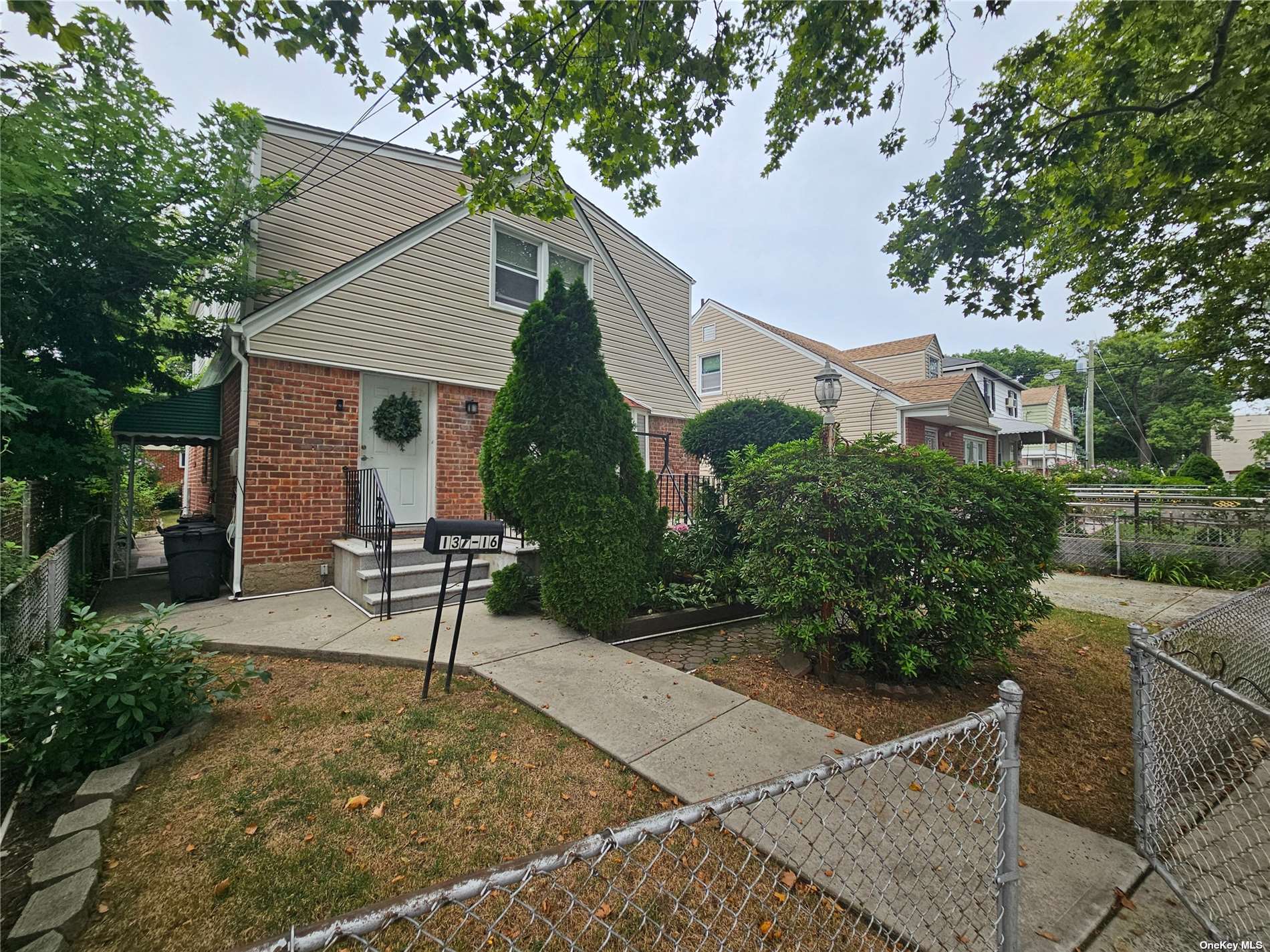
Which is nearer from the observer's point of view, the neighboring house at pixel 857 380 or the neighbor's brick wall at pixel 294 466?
the neighbor's brick wall at pixel 294 466

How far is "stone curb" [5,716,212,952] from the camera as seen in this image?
158cm

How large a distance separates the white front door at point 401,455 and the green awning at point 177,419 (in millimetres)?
2397

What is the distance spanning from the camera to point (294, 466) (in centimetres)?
605

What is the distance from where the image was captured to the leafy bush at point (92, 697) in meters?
2.35

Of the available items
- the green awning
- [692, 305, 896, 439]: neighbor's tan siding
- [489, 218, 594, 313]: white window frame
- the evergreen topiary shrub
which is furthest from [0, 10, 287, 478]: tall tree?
[692, 305, 896, 439]: neighbor's tan siding

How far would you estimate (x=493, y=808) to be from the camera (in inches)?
89.6

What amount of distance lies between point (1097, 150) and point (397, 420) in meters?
7.54

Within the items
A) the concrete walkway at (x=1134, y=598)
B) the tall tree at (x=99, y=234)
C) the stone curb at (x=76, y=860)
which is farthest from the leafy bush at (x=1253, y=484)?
the tall tree at (x=99, y=234)

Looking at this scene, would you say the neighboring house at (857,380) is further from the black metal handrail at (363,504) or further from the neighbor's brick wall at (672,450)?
the black metal handrail at (363,504)

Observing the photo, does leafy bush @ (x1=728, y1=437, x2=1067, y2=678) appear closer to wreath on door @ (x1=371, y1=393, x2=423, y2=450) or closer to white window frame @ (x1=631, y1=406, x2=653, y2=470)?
wreath on door @ (x1=371, y1=393, x2=423, y2=450)

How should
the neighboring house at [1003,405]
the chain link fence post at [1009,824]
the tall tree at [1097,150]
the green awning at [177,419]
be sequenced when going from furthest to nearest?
the neighboring house at [1003,405] < the green awning at [177,419] < the tall tree at [1097,150] < the chain link fence post at [1009,824]

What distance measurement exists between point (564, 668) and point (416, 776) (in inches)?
56.3

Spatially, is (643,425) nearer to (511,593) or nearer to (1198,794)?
(511,593)

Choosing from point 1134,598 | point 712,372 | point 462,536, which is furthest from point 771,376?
A: point 462,536
